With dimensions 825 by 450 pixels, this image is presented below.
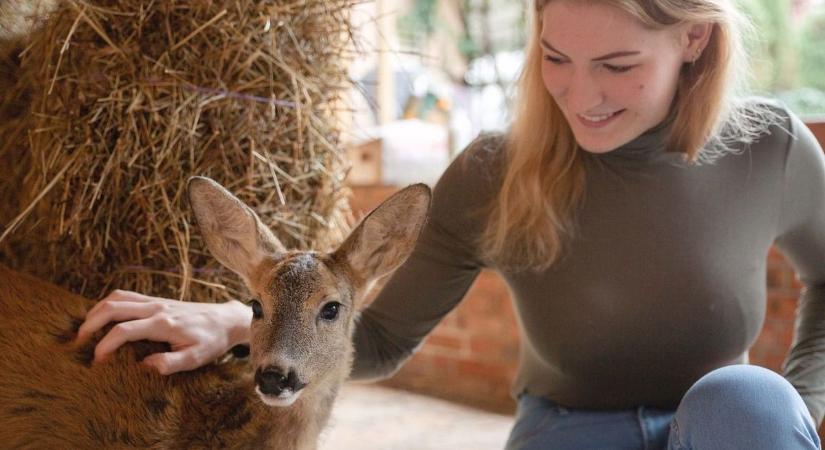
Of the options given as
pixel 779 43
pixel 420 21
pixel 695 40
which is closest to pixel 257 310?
pixel 695 40

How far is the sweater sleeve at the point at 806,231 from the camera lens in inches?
75.2

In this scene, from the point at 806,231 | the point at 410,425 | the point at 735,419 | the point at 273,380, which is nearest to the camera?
the point at 273,380

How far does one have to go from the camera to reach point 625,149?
192cm

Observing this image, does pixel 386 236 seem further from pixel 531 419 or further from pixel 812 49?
pixel 812 49

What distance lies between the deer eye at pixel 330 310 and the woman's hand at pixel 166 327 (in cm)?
23

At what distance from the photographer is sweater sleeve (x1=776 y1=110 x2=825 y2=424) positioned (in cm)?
191

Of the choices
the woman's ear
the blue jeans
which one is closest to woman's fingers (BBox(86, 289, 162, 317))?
the blue jeans

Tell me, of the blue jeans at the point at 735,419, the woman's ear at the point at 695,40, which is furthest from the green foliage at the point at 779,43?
the blue jeans at the point at 735,419

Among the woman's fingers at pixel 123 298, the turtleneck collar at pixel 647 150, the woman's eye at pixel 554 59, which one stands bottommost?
the woman's fingers at pixel 123 298

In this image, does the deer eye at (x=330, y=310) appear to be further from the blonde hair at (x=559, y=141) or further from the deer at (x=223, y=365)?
the blonde hair at (x=559, y=141)

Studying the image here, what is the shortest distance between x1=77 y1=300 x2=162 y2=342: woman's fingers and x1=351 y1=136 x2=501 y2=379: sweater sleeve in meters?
0.50

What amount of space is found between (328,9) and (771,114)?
1.03 m

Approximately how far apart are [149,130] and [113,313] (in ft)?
1.29

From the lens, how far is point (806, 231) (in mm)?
1961
